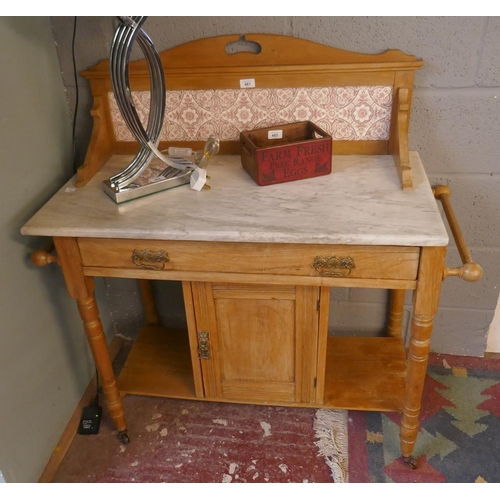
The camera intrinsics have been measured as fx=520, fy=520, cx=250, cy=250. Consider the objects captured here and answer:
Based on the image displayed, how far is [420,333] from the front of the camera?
1.25m

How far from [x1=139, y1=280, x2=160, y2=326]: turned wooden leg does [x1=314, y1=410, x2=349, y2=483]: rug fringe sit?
2.21 feet

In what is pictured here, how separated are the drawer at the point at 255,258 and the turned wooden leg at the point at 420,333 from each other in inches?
1.2

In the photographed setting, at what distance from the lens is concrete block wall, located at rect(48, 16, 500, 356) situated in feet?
4.39

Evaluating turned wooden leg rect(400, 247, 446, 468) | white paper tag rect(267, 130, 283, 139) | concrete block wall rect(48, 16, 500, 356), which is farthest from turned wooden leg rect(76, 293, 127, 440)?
turned wooden leg rect(400, 247, 446, 468)

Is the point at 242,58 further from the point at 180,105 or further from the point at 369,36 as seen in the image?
the point at 369,36

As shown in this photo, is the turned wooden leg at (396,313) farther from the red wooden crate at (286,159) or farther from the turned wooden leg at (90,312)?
the turned wooden leg at (90,312)

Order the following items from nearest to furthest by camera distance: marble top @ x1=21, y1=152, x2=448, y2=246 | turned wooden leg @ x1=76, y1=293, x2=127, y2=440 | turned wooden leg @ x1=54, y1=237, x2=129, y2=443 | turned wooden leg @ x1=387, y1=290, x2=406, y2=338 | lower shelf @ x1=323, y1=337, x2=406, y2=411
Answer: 1. marble top @ x1=21, y1=152, x2=448, y2=246
2. turned wooden leg @ x1=54, y1=237, x2=129, y2=443
3. turned wooden leg @ x1=76, y1=293, x2=127, y2=440
4. lower shelf @ x1=323, y1=337, x2=406, y2=411
5. turned wooden leg @ x1=387, y1=290, x2=406, y2=338

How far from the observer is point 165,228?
1167 millimetres

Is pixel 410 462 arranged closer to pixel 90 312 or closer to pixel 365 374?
pixel 365 374

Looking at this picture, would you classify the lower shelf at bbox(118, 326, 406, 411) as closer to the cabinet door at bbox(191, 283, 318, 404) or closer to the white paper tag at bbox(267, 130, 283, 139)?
the cabinet door at bbox(191, 283, 318, 404)

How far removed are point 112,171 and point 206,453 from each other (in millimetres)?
869

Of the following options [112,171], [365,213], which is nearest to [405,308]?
[365,213]

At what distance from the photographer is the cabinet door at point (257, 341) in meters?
1.38

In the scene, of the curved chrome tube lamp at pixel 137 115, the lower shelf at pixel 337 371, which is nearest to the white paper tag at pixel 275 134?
the curved chrome tube lamp at pixel 137 115
